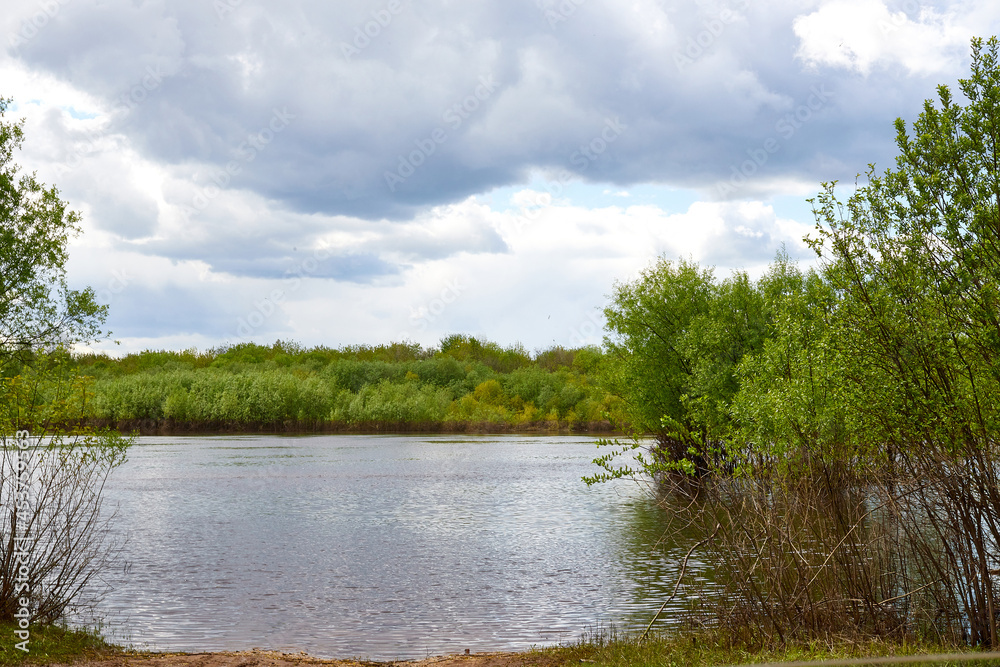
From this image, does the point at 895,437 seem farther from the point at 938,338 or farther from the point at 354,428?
the point at 354,428

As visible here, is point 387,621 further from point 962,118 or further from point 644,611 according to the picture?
point 962,118

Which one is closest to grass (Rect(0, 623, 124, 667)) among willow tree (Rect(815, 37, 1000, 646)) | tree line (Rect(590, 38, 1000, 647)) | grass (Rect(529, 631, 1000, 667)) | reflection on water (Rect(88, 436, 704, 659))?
reflection on water (Rect(88, 436, 704, 659))

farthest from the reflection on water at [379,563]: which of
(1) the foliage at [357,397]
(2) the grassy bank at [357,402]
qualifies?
(2) the grassy bank at [357,402]

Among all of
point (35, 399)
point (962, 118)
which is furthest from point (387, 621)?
point (962, 118)

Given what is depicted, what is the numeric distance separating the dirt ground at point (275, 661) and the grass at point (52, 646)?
16.4 inches

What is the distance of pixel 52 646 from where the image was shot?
12977mm

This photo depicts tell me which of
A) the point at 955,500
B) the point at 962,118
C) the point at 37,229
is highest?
the point at 37,229

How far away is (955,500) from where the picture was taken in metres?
11.8

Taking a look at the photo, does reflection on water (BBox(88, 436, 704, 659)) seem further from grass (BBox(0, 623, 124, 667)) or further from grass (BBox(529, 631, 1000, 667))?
grass (BBox(529, 631, 1000, 667))

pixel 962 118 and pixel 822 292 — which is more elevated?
pixel 962 118

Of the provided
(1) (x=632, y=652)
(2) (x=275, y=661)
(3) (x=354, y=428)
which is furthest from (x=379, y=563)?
(3) (x=354, y=428)

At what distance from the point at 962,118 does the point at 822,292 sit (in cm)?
312

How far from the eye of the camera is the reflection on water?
16688mm

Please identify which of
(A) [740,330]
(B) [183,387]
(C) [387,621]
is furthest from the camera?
(B) [183,387]
